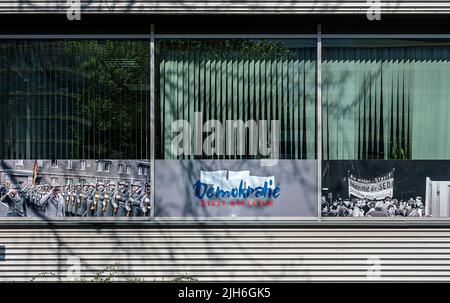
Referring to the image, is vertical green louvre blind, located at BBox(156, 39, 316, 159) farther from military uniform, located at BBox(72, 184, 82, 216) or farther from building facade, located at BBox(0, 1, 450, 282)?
military uniform, located at BBox(72, 184, 82, 216)

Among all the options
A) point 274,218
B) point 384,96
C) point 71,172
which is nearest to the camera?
point 274,218

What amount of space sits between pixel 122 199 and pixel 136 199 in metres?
0.19

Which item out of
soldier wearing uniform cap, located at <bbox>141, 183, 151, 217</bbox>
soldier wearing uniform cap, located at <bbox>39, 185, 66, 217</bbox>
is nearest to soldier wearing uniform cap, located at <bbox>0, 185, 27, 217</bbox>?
soldier wearing uniform cap, located at <bbox>39, 185, 66, 217</bbox>

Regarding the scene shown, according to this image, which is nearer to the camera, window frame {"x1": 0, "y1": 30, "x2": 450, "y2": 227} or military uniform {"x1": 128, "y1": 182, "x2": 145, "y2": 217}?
window frame {"x1": 0, "y1": 30, "x2": 450, "y2": 227}

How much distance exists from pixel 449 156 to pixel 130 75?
444 centimetres

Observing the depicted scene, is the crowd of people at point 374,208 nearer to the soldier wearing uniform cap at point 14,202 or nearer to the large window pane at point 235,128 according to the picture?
the large window pane at point 235,128

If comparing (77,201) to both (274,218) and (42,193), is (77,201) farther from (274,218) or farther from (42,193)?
(274,218)

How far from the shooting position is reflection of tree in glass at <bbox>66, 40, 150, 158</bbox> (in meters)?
10.5

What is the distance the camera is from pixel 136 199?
10.3m

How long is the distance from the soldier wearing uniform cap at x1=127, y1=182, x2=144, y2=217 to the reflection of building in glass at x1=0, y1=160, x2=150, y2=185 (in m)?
0.13

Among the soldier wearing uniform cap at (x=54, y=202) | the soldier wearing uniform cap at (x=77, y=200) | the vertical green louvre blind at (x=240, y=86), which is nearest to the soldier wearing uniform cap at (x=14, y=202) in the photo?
the soldier wearing uniform cap at (x=54, y=202)

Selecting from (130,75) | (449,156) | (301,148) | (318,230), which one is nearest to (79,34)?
(130,75)

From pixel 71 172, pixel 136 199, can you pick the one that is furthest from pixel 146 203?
pixel 71 172
